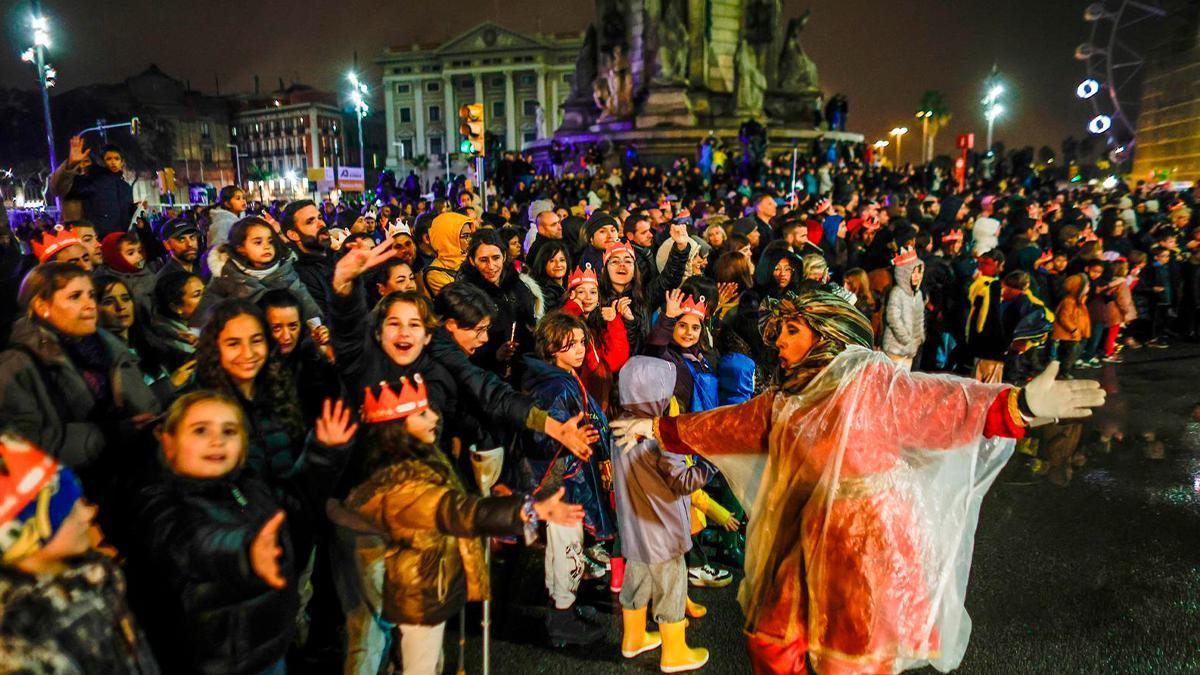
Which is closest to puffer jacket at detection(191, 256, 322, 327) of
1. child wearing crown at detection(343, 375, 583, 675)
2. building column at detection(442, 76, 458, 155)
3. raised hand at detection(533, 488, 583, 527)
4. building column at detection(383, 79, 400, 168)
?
child wearing crown at detection(343, 375, 583, 675)

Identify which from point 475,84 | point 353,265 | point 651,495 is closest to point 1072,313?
point 651,495

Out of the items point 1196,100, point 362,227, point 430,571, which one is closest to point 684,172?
point 362,227

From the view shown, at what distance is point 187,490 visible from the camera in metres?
2.55

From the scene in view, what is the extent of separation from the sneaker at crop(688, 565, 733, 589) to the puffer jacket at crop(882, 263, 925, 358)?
13.4ft

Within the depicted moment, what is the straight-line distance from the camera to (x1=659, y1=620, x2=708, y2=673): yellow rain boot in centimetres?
378

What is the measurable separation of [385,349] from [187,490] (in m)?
1.21

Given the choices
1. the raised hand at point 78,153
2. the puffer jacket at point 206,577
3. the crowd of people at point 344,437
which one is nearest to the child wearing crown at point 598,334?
the crowd of people at point 344,437

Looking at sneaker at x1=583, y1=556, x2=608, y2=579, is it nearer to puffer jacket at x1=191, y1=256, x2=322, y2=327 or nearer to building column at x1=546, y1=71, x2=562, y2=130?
puffer jacket at x1=191, y1=256, x2=322, y2=327

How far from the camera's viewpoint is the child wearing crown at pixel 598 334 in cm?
472

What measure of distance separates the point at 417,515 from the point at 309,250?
3.89m

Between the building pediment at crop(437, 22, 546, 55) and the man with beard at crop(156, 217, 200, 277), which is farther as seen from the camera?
the building pediment at crop(437, 22, 546, 55)

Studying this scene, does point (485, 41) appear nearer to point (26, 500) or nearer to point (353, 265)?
point (353, 265)

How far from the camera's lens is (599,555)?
5.04 m

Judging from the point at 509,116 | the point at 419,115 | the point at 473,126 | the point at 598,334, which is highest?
the point at 419,115
